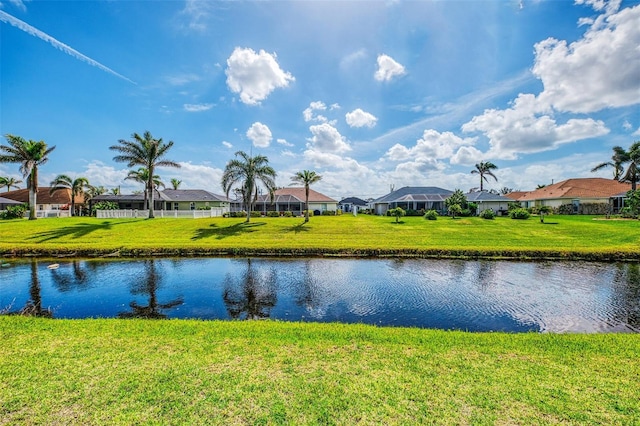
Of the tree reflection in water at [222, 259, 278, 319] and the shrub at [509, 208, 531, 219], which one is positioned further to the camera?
the shrub at [509, 208, 531, 219]

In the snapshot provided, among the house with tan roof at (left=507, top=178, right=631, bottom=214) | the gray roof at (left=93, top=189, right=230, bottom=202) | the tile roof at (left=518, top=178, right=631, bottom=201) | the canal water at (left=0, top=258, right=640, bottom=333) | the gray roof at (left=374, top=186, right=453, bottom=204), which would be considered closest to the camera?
the canal water at (left=0, top=258, right=640, bottom=333)

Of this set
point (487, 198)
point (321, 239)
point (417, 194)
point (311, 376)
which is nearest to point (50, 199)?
point (321, 239)

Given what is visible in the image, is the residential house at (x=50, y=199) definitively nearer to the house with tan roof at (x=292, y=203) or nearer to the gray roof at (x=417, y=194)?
the house with tan roof at (x=292, y=203)

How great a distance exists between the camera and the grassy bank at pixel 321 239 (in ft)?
73.4

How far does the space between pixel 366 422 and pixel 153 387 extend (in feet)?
11.9

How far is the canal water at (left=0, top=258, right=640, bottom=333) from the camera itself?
1045 centimetres

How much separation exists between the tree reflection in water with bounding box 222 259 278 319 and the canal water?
43 millimetres

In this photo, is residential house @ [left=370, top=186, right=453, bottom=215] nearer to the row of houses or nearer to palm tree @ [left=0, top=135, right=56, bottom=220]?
the row of houses

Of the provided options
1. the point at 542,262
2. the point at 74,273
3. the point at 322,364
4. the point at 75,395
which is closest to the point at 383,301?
the point at 322,364

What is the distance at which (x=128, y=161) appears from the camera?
3928 centimetres

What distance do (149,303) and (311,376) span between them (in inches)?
354

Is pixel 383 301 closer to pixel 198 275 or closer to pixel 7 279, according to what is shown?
pixel 198 275

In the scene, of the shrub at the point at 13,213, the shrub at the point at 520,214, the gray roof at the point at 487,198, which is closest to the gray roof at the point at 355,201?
the gray roof at the point at 487,198

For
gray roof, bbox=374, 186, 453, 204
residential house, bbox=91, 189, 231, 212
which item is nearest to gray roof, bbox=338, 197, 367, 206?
gray roof, bbox=374, 186, 453, 204
